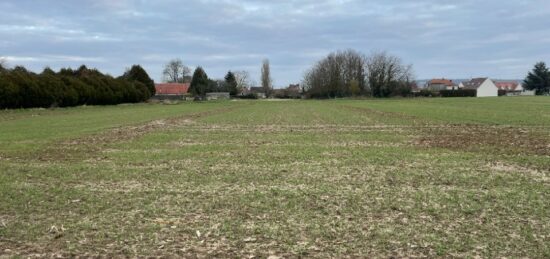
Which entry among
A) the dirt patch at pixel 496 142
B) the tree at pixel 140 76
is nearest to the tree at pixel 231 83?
the tree at pixel 140 76

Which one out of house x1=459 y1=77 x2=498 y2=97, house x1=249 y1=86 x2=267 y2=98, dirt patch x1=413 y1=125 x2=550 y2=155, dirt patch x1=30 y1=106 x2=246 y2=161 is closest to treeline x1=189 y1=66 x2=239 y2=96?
house x1=249 y1=86 x2=267 y2=98

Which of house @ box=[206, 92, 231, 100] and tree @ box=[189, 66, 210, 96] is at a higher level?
tree @ box=[189, 66, 210, 96]

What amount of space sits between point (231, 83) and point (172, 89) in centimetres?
1789

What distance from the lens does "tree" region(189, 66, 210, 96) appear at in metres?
134

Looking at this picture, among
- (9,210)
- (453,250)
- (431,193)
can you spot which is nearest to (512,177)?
(431,193)

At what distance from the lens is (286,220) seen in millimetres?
7305

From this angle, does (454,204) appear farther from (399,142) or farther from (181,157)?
(399,142)

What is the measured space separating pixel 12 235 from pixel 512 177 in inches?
367

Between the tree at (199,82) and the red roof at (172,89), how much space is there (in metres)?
5.92

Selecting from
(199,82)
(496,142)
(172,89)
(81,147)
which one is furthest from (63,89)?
(172,89)

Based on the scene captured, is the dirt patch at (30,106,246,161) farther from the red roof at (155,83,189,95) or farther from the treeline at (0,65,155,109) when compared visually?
the red roof at (155,83,189,95)

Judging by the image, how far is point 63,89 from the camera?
59594 mm

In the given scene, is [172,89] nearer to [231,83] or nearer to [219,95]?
[219,95]

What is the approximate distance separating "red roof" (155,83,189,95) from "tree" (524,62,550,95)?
96.6 metres
